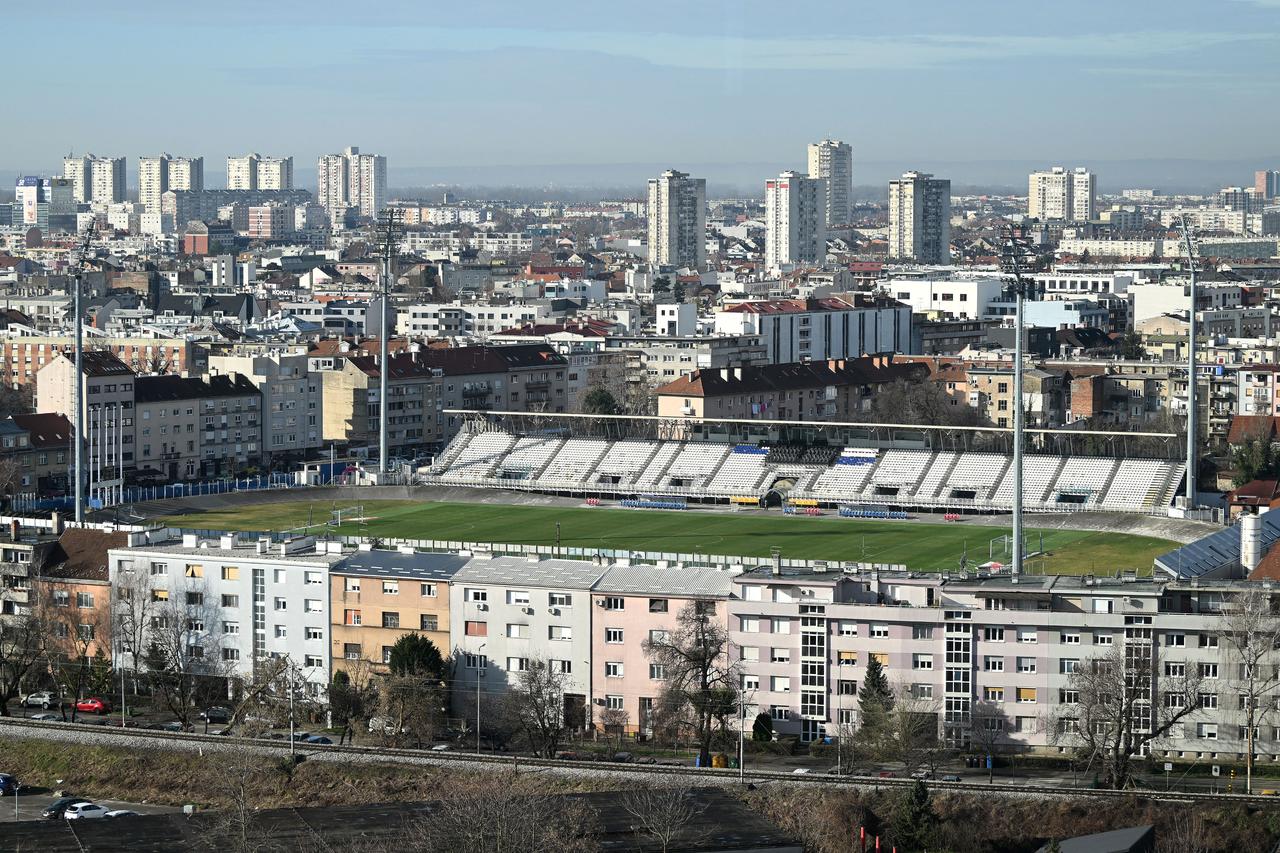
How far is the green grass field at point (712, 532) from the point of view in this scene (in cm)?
4306

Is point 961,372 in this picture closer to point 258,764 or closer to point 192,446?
point 192,446

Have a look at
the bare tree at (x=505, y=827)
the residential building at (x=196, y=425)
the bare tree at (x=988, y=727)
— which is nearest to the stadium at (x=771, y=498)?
the residential building at (x=196, y=425)

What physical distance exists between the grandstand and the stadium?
0.05 metres

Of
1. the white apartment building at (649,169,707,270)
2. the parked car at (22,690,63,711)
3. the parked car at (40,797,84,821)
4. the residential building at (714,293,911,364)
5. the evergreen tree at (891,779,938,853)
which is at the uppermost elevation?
the white apartment building at (649,169,707,270)

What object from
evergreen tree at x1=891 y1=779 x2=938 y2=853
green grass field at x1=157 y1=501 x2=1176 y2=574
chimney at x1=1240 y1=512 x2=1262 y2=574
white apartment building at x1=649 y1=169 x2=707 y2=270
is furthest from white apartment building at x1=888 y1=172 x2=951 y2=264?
evergreen tree at x1=891 y1=779 x2=938 y2=853

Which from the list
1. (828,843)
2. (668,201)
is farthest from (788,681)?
(668,201)

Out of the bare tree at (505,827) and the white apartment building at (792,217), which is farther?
the white apartment building at (792,217)

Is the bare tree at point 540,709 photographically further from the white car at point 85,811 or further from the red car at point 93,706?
the red car at point 93,706

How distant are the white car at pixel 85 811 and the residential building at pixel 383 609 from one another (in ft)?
17.1

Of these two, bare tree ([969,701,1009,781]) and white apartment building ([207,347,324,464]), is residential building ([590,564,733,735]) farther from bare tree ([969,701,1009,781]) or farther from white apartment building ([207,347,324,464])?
white apartment building ([207,347,324,464])

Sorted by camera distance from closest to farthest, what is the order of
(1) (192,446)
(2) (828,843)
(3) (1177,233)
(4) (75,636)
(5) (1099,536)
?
(2) (828,843), (4) (75,636), (5) (1099,536), (1) (192,446), (3) (1177,233)

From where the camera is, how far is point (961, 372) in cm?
6894

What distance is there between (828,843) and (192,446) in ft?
120

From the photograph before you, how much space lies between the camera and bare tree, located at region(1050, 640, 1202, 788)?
2836 cm
